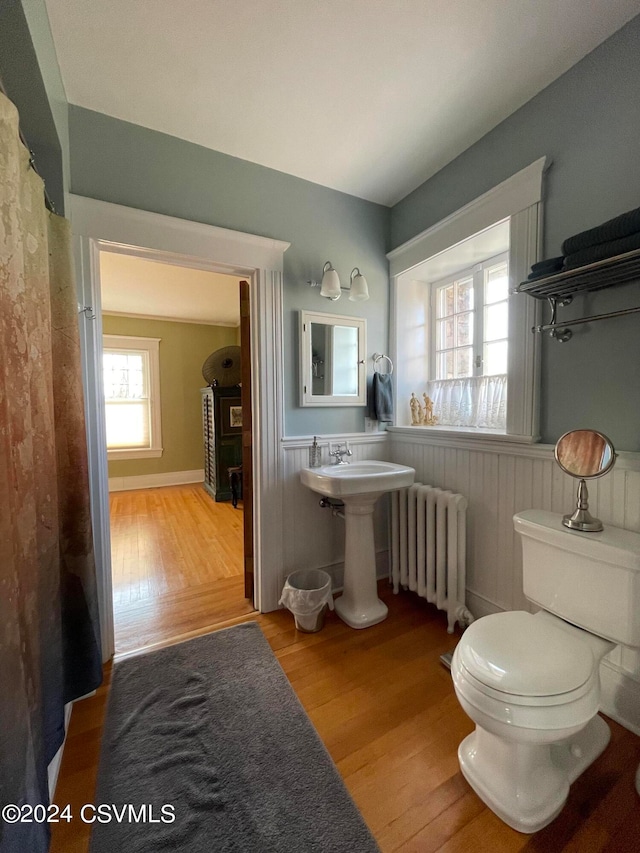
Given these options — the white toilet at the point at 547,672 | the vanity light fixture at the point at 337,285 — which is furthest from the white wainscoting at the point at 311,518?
the white toilet at the point at 547,672

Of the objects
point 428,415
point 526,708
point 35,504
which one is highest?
point 428,415

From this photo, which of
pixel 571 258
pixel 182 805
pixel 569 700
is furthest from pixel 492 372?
pixel 182 805

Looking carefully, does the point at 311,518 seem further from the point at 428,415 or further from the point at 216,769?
the point at 216,769

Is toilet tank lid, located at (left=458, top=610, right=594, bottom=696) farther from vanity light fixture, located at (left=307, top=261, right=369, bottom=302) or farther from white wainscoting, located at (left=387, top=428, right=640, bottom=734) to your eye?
vanity light fixture, located at (left=307, top=261, right=369, bottom=302)

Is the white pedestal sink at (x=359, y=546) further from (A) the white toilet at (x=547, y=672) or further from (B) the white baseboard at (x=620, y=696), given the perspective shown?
(B) the white baseboard at (x=620, y=696)

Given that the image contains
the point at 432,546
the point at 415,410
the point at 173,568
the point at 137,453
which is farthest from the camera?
the point at 137,453

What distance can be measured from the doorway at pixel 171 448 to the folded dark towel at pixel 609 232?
1588 mm

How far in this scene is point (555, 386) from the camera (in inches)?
59.5

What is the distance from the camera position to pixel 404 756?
119cm

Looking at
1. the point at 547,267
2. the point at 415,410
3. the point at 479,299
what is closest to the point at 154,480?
the point at 415,410

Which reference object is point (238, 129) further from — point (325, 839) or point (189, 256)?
point (325, 839)

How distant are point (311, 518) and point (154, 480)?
368 cm

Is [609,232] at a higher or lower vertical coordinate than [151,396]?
higher

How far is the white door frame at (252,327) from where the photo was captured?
1.57 meters
